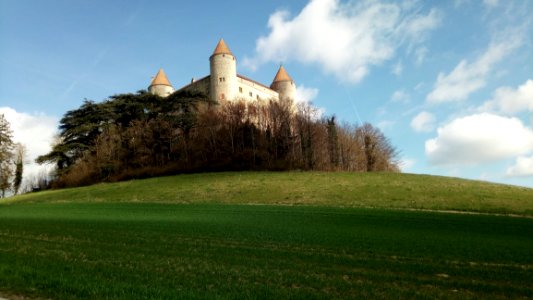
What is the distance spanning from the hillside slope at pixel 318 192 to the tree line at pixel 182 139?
7.43 metres

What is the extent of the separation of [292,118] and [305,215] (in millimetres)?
36640

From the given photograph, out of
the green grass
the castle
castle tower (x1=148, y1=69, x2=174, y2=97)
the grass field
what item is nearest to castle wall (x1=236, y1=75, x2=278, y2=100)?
the castle

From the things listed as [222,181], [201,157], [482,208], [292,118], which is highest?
[292,118]

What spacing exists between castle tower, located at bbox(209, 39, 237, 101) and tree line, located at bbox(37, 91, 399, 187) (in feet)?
28.7

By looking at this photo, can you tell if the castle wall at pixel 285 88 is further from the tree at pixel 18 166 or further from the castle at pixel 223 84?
the tree at pixel 18 166

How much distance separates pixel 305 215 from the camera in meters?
24.2

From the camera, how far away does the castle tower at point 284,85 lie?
293ft

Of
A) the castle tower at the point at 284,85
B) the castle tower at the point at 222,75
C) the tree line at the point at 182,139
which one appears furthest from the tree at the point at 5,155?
the castle tower at the point at 284,85

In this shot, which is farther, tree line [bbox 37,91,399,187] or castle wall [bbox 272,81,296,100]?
castle wall [bbox 272,81,296,100]

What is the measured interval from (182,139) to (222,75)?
64.4 ft

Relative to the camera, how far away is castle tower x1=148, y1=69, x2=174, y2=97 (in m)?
85.4

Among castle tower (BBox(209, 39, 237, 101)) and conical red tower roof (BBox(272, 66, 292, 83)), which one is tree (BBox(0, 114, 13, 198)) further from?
conical red tower roof (BBox(272, 66, 292, 83))

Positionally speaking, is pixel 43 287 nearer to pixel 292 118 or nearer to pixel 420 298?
pixel 420 298

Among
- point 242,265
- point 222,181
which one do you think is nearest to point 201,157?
point 222,181
